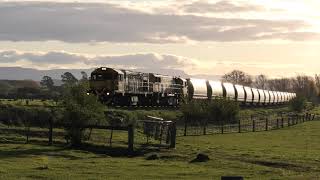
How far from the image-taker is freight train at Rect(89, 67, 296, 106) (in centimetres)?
6731

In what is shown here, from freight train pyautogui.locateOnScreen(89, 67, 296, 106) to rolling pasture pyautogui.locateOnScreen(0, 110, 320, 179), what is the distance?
16.5 metres

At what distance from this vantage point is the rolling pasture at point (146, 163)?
79.3 feet

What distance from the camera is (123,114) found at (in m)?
53.9

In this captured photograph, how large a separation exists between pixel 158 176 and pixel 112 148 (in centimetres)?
1122

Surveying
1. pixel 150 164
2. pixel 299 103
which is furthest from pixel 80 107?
pixel 299 103

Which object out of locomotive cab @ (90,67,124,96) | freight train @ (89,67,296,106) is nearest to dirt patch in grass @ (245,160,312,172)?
freight train @ (89,67,296,106)

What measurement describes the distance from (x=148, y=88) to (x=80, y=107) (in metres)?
39.4

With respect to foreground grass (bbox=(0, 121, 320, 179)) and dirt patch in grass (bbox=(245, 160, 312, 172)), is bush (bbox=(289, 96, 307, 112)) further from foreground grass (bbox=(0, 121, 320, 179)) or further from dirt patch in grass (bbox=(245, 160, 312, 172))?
dirt patch in grass (bbox=(245, 160, 312, 172))

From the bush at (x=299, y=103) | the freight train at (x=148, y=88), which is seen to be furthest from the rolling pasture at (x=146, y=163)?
the bush at (x=299, y=103)

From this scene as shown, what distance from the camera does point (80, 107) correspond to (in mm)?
37000

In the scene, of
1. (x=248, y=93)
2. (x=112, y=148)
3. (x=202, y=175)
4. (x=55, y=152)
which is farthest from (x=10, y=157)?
(x=248, y=93)

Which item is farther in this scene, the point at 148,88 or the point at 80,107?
the point at 148,88

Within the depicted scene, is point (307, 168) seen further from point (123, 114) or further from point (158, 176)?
point (123, 114)

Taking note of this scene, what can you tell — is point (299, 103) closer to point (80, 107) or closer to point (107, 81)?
point (107, 81)
